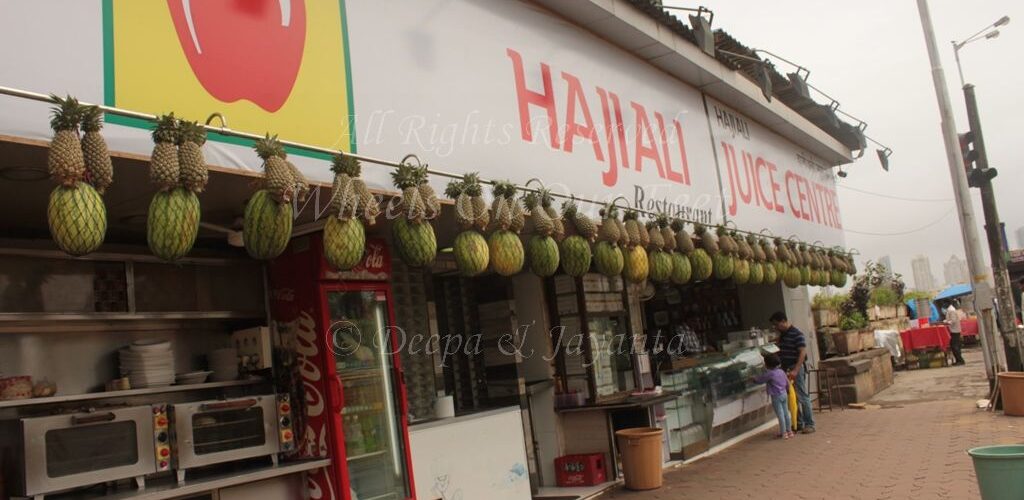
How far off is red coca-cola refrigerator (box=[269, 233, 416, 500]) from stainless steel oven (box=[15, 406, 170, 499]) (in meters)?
1.12

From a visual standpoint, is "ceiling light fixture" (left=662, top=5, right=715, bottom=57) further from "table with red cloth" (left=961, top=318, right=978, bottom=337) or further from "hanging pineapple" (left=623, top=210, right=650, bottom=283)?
"table with red cloth" (left=961, top=318, right=978, bottom=337)

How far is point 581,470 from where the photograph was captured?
8.58 meters

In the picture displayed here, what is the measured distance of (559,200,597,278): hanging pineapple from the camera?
20.5ft

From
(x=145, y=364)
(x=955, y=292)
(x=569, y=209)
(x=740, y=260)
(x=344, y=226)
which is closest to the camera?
(x=344, y=226)

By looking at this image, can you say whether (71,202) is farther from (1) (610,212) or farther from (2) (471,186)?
(1) (610,212)

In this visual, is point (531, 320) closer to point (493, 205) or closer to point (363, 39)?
point (493, 205)

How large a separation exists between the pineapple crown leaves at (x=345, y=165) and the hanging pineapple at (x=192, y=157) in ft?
2.84

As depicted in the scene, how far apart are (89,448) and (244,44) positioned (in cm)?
268

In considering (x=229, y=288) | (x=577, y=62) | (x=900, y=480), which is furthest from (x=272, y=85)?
Answer: (x=900, y=480)

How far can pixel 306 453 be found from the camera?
5.55 metres

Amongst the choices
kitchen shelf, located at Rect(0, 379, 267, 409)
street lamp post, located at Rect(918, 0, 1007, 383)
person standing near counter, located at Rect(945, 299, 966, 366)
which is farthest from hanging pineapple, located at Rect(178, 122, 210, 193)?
person standing near counter, located at Rect(945, 299, 966, 366)

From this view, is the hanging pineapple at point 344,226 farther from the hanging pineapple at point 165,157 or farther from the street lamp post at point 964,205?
the street lamp post at point 964,205

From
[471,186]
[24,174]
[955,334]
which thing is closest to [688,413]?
[471,186]

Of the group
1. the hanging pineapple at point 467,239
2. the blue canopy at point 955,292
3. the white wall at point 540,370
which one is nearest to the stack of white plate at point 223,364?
the hanging pineapple at point 467,239
